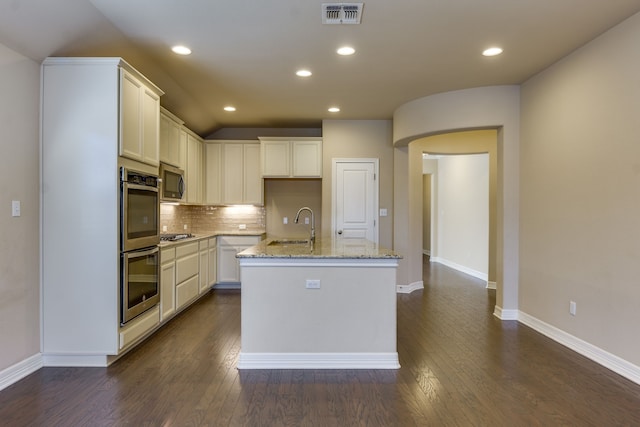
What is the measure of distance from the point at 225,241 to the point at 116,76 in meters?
3.02

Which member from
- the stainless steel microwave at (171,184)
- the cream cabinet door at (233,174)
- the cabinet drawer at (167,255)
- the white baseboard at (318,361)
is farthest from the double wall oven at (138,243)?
the cream cabinet door at (233,174)

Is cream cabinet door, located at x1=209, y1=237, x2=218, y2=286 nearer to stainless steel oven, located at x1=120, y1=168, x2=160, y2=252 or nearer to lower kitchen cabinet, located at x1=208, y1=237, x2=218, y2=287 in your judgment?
lower kitchen cabinet, located at x1=208, y1=237, x2=218, y2=287

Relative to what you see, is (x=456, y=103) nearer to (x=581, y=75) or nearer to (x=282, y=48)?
(x=581, y=75)

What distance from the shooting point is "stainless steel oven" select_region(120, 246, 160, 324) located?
8.94 feet

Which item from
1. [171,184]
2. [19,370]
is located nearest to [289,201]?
[171,184]

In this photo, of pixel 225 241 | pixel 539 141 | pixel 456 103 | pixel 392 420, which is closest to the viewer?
pixel 392 420

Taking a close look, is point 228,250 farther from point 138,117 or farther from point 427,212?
point 427,212

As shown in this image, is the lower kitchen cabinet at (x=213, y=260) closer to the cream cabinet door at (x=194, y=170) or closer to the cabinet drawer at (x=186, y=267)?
the cabinet drawer at (x=186, y=267)

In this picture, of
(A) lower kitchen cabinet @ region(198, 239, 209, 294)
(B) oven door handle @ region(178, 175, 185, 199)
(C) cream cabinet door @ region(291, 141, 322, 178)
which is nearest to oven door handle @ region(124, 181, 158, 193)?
(B) oven door handle @ region(178, 175, 185, 199)

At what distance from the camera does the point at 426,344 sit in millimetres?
3156

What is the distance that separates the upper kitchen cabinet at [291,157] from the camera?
5.43 m

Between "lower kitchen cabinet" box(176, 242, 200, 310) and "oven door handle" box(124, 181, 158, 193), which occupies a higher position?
"oven door handle" box(124, 181, 158, 193)

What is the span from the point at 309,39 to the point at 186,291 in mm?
3124

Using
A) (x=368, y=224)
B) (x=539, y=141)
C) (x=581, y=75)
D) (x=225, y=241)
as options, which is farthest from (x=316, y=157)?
(x=581, y=75)
